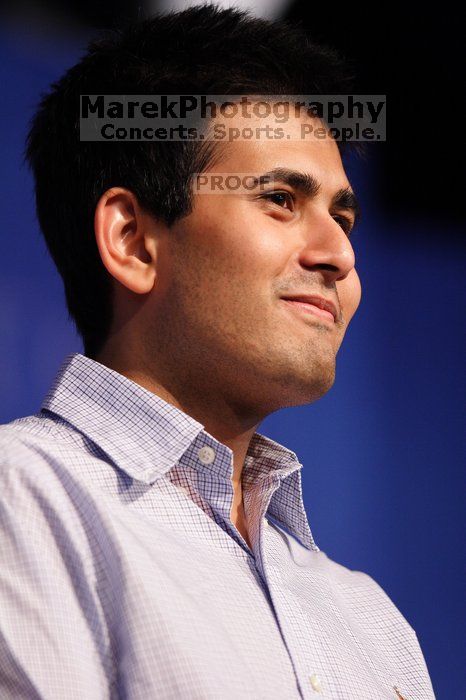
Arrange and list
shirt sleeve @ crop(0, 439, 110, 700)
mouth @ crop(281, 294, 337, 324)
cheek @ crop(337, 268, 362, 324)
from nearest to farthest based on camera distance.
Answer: shirt sleeve @ crop(0, 439, 110, 700) < mouth @ crop(281, 294, 337, 324) < cheek @ crop(337, 268, 362, 324)

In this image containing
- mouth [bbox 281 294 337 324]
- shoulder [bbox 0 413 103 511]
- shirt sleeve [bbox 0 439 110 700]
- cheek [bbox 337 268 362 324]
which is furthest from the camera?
cheek [bbox 337 268 362 324]

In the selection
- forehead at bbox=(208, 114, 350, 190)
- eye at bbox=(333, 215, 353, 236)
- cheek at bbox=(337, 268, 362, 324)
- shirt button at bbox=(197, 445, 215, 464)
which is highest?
forehead at bbox=(208, 114, 350, 190)

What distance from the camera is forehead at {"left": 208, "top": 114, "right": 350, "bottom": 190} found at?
49.1 inches

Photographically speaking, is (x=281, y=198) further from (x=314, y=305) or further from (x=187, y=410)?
(x=187, y=410)

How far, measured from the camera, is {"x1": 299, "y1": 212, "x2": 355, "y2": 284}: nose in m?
1.22

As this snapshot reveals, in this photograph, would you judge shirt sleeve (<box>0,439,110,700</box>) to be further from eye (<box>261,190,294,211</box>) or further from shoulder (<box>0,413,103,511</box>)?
eye (<box>261,190,294,211</box>)

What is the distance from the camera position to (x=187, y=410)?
4.07 ft

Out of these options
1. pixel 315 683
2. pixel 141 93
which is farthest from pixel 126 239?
pixel 315 683

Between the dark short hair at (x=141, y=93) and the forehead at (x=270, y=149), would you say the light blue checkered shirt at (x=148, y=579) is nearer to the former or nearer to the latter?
the dark short hair at (x=141, y=93)

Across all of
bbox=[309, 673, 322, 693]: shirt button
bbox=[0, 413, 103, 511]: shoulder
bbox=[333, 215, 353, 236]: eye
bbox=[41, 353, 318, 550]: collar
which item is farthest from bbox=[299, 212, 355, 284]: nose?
bbox=[309, 673, 322, 693]: shirt button

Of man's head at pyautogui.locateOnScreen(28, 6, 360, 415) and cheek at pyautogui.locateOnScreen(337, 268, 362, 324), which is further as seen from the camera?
cheek at pyautogui.locateOnScreen(337, 268, 362, 324)

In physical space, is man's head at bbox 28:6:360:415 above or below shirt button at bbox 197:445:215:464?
above

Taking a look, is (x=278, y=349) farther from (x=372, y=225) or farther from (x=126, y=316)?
(x=372, y=225)

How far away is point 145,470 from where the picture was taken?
1.08 m
